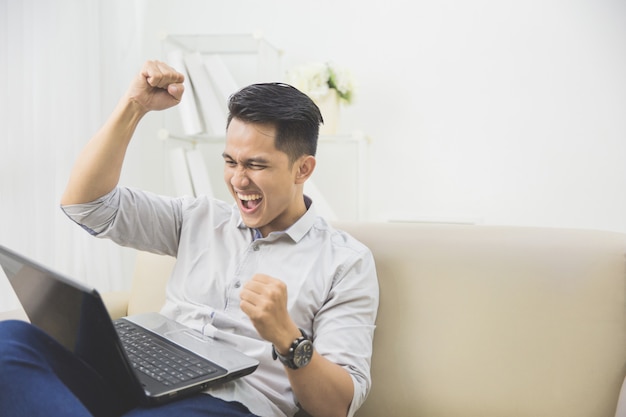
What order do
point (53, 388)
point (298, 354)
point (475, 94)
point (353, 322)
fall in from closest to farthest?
point (53, 388) < point (298, 354) < point (353, 322) < point (475, 94)

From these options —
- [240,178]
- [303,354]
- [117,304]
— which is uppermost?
[240,178]

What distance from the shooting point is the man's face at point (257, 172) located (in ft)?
4.21

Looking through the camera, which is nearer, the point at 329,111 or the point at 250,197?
the point at 250,197

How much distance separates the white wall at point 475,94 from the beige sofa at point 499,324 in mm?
1138

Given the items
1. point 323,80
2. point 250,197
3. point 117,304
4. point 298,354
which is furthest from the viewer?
point 323,80

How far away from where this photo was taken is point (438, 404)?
4.26ft

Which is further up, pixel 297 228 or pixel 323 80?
pixel 323 80

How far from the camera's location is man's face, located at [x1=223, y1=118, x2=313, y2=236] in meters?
1.28

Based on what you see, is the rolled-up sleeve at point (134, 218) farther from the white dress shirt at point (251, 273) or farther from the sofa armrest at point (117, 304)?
the sofa armrest at point (117, 304)

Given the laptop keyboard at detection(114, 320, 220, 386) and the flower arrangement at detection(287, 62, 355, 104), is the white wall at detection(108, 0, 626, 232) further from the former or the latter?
the laptop keyboard at detection(114, 320, 220, 386)

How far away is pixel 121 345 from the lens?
0.85 meters

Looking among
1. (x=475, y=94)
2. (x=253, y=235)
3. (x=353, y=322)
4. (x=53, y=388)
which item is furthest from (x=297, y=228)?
(x=475, y=94)

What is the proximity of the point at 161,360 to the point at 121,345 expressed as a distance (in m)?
0.22

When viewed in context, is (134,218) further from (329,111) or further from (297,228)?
(329,111)
